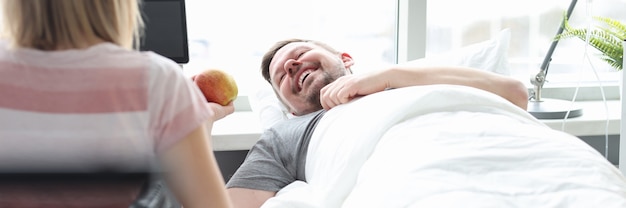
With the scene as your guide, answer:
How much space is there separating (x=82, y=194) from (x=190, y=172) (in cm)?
17

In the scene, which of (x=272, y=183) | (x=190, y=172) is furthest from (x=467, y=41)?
(x=190, y=172)

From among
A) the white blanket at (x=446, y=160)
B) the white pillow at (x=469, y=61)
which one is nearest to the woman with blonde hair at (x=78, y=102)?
the white blanket at (x=446, y=160)

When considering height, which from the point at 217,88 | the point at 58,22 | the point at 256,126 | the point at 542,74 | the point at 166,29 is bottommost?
the point at 256,126

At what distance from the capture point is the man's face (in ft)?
6.77

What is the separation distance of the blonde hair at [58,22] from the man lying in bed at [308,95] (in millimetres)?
912

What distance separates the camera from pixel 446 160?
1.35m

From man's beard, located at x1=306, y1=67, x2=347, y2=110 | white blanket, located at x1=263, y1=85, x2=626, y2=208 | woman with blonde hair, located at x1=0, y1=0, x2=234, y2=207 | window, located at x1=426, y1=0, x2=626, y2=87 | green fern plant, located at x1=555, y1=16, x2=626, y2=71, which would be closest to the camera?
woman with blonde hair, located at x1=0, y1=0, x2=234, y2=207

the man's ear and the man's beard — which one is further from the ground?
the man's ear

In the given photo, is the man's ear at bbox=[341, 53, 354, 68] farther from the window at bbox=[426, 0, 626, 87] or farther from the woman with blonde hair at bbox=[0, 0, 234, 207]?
the woman with blonde hair at bbox=[0, 0, 234, 207]

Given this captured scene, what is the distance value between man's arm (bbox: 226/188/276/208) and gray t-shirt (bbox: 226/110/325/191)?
12mm

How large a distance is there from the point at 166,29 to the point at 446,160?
0.71 metres

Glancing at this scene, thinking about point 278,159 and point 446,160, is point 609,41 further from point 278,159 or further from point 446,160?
point 446,160

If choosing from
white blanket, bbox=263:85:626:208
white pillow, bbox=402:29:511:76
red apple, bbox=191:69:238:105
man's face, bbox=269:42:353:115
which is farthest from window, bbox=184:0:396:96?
white blanket, bbox=263:85:626:208

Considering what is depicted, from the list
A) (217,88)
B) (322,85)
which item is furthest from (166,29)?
(322,85)
